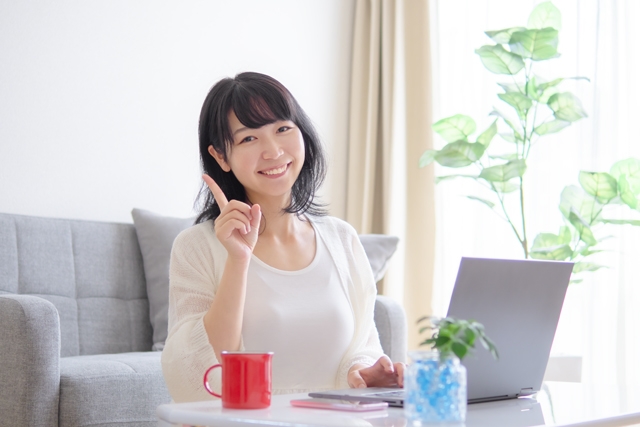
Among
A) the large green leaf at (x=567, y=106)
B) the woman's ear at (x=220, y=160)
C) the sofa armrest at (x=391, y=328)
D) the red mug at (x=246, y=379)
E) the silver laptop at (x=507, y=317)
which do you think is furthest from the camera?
the large green leaf at (x=567, y=106)

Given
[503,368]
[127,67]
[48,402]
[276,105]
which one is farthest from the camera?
[127,67]

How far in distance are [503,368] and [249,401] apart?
414 millimetres

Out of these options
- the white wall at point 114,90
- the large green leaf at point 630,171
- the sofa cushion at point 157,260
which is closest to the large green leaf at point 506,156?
the large green leaf at point 630,171

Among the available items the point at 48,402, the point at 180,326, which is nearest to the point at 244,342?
the point at 180,326

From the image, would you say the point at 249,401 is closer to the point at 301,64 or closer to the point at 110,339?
the point at 110,339

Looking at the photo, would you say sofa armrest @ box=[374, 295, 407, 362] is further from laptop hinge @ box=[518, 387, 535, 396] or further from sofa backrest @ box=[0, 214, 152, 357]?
laptop hinge @ box=[518, 387, 535, 396]

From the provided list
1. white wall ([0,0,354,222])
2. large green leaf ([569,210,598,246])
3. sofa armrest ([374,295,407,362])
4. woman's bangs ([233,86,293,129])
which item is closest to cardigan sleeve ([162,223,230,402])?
woman's bangs ([233,86,293,129])

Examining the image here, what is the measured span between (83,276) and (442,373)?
197 cm

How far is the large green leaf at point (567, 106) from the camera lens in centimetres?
299

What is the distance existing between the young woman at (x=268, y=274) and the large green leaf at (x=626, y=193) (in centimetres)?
152

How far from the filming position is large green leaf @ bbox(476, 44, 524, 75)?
10.1 feet

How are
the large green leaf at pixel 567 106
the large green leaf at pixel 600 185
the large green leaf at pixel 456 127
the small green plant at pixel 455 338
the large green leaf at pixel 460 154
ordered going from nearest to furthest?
the small green plant at pixel 455 338
the large green leaf at pixel 600 185
the large green leaf at pixel 567 106
the large green leaf at pixel 460 154
the large green leaf at pixel 456 127

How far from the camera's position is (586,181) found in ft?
9.55

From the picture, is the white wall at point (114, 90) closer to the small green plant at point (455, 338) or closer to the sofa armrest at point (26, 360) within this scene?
the sofa armrest at point (26, 360)
